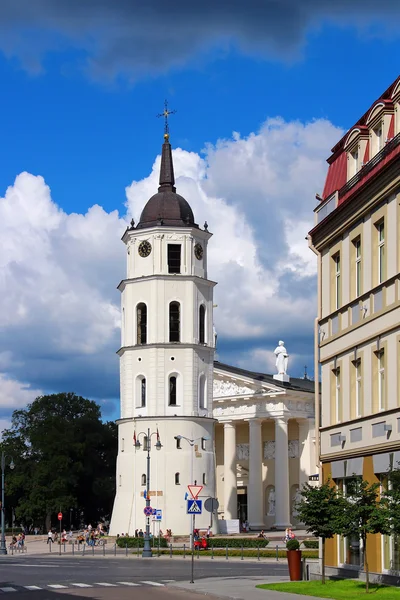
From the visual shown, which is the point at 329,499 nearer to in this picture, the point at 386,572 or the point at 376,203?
the point at 386,572

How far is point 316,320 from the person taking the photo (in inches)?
1535

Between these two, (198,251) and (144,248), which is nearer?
(144,248)

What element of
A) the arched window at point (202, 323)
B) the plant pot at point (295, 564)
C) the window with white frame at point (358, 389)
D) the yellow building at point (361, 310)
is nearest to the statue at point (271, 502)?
the arched window at point (202, 323)

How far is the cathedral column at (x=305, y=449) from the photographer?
103 m

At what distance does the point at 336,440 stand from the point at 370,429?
12.0 feet

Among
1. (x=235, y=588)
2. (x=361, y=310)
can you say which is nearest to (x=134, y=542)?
(x=235, y=588)

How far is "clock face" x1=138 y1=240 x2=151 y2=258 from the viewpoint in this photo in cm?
8888

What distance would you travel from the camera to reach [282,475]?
99.1 m

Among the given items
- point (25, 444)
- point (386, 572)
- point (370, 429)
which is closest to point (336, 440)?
point (370, 429)

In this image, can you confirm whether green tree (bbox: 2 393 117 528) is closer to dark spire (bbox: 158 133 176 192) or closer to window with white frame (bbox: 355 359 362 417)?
dark spire (bbox: 158 133 176 192)

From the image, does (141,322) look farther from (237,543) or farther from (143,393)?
(237,543)

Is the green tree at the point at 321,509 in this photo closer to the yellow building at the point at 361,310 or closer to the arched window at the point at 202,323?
the yellow building at the point at 361,310

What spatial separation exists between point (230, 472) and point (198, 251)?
23305 mm

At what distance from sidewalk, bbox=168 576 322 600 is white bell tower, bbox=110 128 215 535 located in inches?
1831
